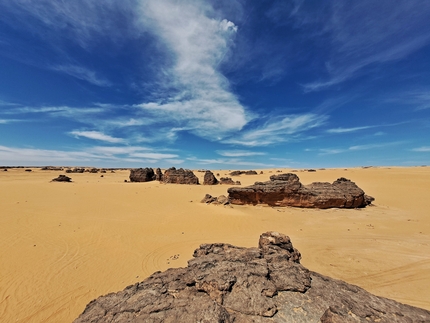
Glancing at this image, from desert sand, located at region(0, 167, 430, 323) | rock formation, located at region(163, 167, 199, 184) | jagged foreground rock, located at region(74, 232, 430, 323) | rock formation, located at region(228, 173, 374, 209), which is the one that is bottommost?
desert sand, located at region(0, 167, 430, 323)

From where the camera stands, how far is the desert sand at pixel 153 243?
5855 mm

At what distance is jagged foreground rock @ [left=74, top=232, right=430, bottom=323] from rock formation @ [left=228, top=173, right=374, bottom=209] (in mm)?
12153

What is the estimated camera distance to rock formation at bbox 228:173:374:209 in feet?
51.0

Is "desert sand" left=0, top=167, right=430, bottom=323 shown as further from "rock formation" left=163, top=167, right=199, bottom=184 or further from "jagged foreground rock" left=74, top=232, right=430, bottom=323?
"rock formation" left=163, top=167, right=199, bottom=184

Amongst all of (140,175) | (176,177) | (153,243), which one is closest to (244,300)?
(153,243)

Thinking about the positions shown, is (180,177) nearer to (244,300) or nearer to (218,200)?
(218,200)

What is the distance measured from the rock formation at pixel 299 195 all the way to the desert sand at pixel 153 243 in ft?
2.37

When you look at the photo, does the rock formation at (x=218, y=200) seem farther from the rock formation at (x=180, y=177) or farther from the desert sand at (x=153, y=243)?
the rock formation at (x=180, y=177)

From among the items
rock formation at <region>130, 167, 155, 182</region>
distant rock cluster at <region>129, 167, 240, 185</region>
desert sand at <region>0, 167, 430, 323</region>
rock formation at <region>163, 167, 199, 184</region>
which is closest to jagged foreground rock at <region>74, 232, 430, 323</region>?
desert sand at <region>0, 167, 430, 323</region>

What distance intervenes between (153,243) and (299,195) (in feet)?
36.7

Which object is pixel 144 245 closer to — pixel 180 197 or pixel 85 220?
A: pixel 85 220

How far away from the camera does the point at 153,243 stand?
30.8 ft

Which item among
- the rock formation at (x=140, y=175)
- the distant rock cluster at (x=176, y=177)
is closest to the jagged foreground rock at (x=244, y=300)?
the distant rock cluster at (x=176, y=177)

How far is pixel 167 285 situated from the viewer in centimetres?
375
